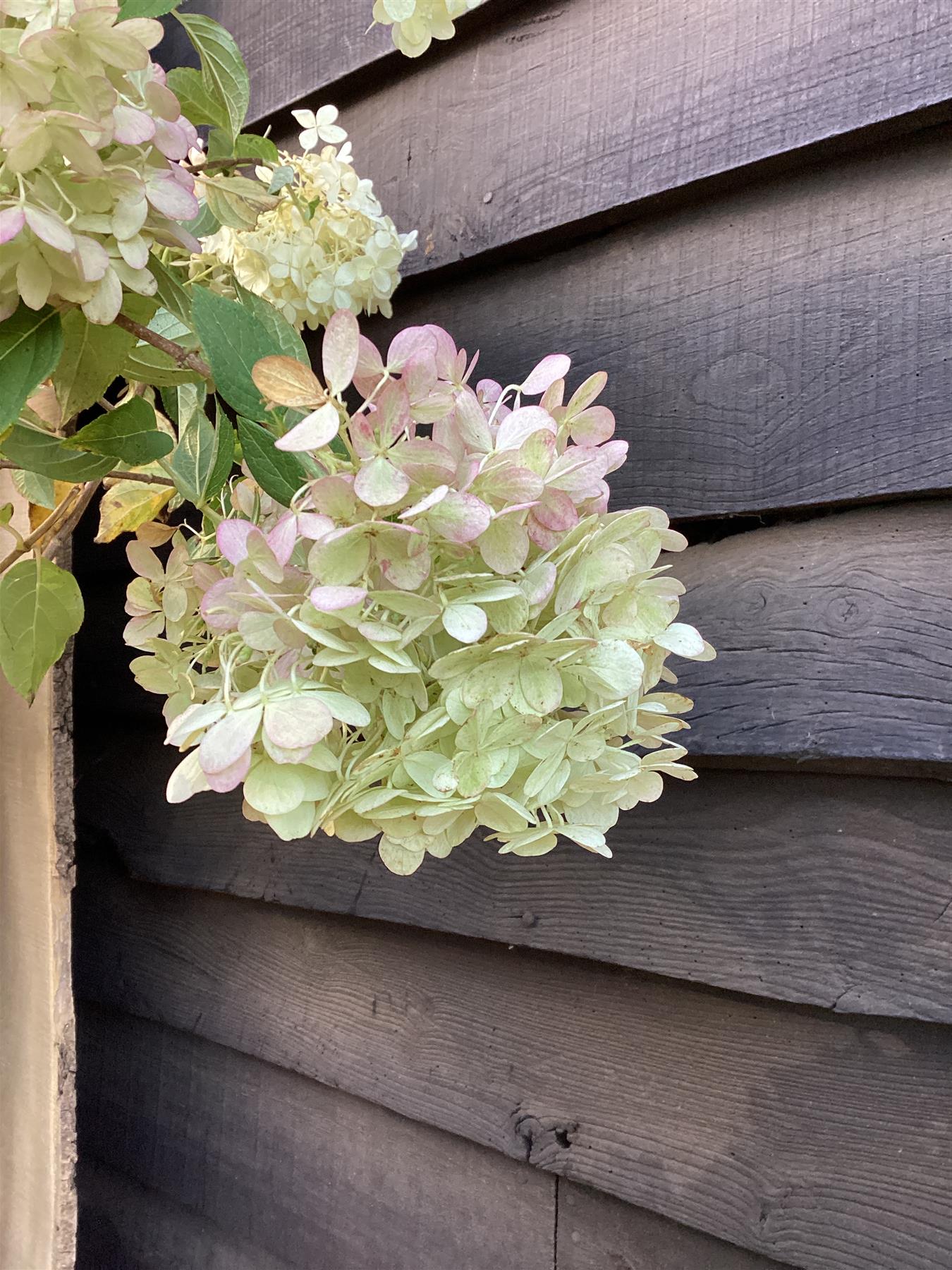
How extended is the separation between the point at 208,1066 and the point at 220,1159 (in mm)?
91

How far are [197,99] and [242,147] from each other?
4cm

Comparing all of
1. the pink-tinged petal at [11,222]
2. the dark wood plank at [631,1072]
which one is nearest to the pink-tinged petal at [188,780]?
the pink-tinged petal at [11,222]

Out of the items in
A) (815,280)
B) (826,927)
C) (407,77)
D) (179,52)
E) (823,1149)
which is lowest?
(823,1149)

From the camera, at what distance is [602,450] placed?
391mm

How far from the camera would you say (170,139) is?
399 millimetres

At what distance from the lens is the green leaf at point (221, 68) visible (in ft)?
1.64

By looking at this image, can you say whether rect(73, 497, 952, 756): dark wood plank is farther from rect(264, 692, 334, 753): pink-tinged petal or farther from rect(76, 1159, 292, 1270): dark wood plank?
rect(76, 1159, 292, 1270): dark wood plank

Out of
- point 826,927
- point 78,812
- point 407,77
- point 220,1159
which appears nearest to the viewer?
point 826,927

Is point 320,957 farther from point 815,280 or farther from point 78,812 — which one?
point 815,280

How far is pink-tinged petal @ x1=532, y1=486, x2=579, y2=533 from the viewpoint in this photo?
0.38 meters

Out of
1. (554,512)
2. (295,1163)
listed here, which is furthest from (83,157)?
(295,1163)

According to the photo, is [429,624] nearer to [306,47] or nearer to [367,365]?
[367,365]

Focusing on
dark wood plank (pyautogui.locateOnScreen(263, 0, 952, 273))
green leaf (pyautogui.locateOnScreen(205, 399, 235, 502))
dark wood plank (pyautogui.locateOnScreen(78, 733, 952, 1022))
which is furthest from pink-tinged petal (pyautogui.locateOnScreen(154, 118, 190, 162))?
dark wood plank (pyautogui.locateOnScreen(78, 733, 952, 1022))

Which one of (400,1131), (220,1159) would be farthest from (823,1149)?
(220,1159)
